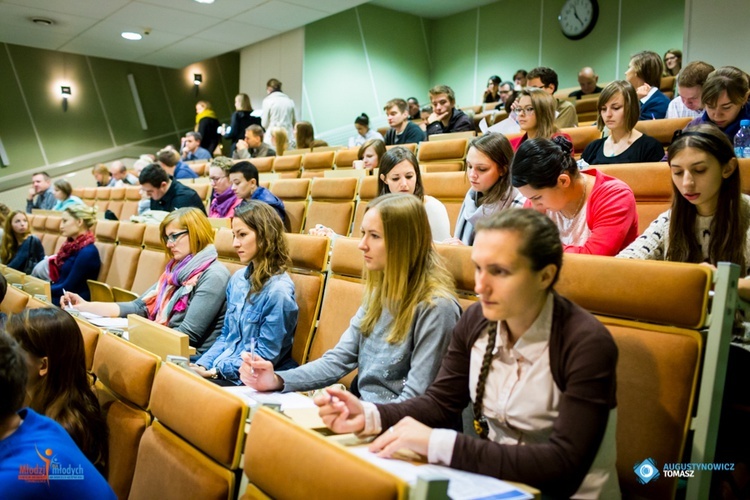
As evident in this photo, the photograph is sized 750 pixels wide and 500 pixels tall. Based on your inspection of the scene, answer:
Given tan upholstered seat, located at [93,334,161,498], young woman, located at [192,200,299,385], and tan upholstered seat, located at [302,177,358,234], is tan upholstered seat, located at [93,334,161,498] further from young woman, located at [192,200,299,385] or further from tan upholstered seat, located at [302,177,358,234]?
tan upholstered seat, located at [302,177,358,234]

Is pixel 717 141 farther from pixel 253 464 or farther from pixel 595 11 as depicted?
pixel 595 11

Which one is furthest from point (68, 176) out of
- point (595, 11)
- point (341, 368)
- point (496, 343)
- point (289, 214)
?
point (496, 343)

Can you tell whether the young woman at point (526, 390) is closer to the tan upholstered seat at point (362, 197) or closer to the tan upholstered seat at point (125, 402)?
the tan upholstered seat at point (125, 402)

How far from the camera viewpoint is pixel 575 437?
0.63 meters

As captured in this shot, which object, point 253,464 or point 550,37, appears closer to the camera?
point 253,464

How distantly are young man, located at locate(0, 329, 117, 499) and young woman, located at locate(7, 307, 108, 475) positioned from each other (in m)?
0.31

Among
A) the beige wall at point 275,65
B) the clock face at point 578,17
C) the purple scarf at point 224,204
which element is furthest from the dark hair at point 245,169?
the clock face at point 578,17

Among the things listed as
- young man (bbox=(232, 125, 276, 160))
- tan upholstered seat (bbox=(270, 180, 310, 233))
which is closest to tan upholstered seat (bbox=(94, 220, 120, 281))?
tan upholstered seat (bbox=(270, 180, 310, 233))

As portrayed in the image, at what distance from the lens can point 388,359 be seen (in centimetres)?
99

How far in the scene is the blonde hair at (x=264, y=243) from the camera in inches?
55.9

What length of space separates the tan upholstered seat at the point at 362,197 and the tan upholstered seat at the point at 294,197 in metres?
0.29

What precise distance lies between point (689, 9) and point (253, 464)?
3850 mm

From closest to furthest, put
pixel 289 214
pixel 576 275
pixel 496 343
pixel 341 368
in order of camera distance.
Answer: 1. pixel 496 343
2. pixel 576 275
3. pixel 341 368
4. pixel 289 214

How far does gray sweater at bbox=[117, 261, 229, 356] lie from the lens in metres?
1.56
